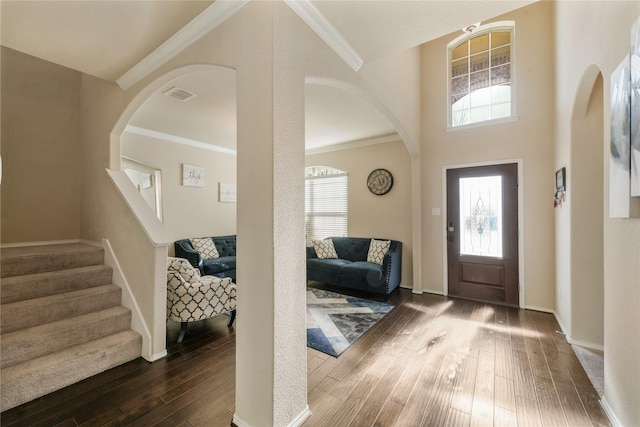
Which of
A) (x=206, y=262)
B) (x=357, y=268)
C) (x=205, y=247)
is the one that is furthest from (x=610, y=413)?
(x=205, y=247)

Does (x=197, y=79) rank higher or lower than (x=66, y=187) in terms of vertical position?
higher

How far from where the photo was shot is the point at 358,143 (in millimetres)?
5250

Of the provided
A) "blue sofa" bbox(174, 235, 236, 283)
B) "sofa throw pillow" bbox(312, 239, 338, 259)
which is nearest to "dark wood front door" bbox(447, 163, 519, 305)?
"sofa throw pillow" bbox(312, 239, 338, 259)

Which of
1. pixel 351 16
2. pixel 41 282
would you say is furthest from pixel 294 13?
pixel 41 282

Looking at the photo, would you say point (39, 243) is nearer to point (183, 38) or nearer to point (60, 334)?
point (60, 334)

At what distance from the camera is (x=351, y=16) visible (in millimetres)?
1792

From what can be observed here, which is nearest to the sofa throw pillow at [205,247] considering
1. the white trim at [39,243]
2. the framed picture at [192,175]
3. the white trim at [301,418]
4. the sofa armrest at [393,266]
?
the framed picture at [192,175]

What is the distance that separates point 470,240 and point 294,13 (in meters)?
3.81

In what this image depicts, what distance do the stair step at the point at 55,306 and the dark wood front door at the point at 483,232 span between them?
14.6ft

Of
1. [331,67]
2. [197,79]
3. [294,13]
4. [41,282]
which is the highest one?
[197,79]

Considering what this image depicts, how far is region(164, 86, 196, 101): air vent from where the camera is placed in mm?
3010

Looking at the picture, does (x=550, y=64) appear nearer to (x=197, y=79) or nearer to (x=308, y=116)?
(x=308, y=116)

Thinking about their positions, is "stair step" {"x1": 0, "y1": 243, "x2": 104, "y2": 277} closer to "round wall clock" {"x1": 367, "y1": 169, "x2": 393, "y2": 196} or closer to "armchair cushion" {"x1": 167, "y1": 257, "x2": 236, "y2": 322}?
"armchair cushion" {"x1": 167, "y1": 257, "x2": 236, "y2": 322}

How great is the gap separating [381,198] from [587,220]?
2883mm
